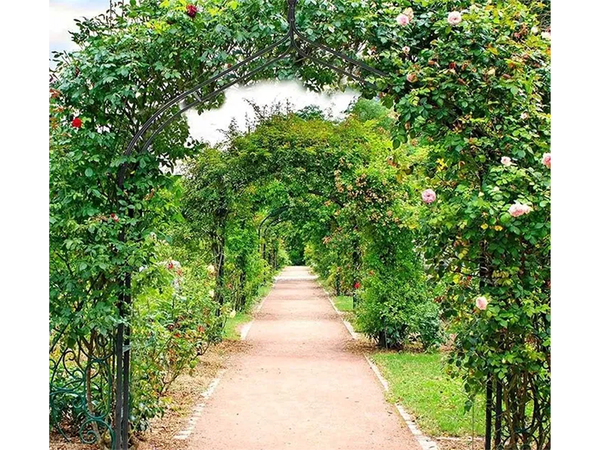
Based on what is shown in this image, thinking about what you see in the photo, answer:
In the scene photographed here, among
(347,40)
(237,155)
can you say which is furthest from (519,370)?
(237,155)

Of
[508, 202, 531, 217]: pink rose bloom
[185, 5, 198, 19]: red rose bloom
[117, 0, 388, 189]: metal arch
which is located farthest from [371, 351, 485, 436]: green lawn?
[185, 5, 198, 19]: red rose bloom

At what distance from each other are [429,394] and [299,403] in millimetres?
1451

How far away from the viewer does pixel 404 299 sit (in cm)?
1194

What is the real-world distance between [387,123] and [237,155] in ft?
29.2

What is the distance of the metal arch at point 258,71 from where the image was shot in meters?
5.30

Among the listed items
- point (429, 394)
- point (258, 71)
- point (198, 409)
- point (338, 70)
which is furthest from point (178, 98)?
point (429, 394)

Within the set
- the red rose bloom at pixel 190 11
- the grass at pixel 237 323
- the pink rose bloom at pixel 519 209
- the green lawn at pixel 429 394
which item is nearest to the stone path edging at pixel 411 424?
the green lawn at pixel 429 394

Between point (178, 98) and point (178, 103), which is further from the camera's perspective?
point (178, 103)

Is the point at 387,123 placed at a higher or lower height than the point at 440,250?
Result: higher

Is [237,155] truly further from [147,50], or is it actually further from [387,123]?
[387,123]

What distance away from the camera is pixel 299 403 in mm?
8258

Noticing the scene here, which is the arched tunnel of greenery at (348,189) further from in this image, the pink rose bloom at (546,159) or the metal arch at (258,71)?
the pink rose bloom at (546,159)

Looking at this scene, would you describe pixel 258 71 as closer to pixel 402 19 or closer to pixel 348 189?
pixel 402 19

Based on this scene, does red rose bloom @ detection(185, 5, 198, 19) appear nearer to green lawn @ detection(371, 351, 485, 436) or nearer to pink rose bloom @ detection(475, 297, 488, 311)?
pink rose bloom @ detection(475, 297, 488, 311)
